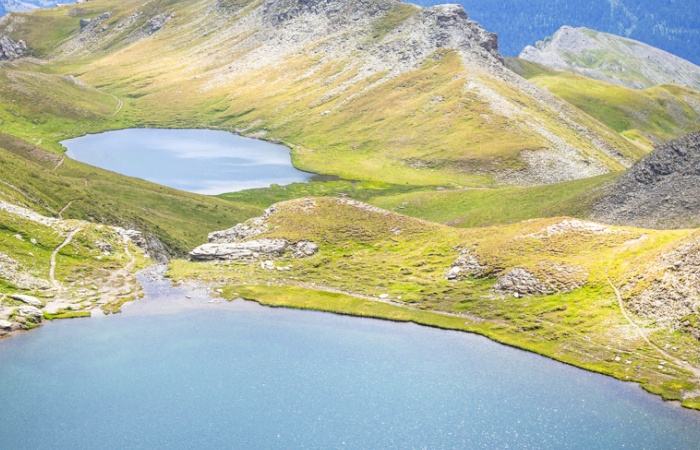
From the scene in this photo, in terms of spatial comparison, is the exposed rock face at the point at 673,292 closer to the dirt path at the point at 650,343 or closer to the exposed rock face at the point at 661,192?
→ the dirt path at the point at 650,343

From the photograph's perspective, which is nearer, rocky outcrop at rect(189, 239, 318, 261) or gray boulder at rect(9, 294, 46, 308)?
gray boulder at rect(9, 294, 46, 308)

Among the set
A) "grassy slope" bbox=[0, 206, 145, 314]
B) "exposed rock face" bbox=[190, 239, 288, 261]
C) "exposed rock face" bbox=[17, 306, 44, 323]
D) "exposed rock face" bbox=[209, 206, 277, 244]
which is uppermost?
"exposed rock face" bbox=[209, 206, 277, 244]

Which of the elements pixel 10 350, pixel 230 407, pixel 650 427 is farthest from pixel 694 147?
pixel 10 350

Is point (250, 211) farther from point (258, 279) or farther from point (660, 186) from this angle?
point (660, 186)

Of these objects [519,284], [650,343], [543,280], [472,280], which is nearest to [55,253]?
[472,280]

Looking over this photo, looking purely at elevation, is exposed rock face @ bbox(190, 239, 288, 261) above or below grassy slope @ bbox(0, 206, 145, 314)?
above

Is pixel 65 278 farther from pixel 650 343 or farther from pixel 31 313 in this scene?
pixel 650 343

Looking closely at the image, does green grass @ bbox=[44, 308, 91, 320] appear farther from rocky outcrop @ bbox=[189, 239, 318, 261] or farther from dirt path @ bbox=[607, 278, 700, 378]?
dirt path @ bbox=[607, 278, 700, 378]

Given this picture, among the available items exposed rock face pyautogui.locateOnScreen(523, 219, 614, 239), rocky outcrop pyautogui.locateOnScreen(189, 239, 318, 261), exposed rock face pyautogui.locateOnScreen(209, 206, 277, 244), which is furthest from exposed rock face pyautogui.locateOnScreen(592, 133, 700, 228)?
exposed rock face pyautogui.locateOnScreen(209, 206, 277, 244)

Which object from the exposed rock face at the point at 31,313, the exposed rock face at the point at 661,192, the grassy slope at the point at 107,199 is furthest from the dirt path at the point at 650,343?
the grassy slope at the point at 107,199
